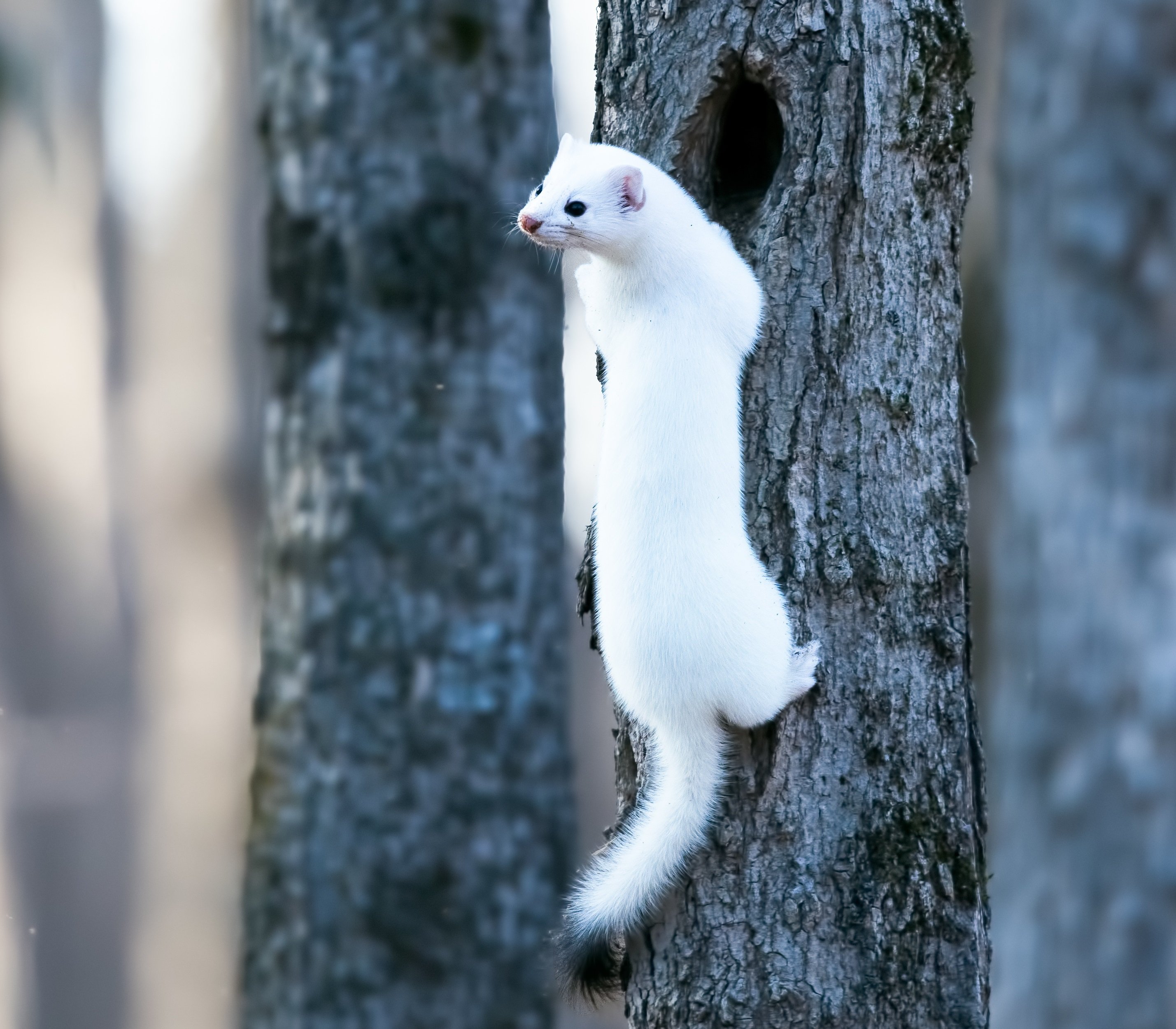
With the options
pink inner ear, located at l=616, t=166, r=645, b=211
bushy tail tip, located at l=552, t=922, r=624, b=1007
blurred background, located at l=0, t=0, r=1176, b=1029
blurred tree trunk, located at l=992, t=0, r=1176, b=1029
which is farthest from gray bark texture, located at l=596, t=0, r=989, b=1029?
blurred background, located at l=0, t=0, r=1176, b=1029

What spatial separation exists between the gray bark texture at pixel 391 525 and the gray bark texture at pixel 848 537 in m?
0.98

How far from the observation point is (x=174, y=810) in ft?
33.5

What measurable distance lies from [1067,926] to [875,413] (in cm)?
328

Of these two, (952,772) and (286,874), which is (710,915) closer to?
(952,772)

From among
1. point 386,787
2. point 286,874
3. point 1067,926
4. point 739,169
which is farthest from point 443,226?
point 1067,926

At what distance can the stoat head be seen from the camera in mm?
2262

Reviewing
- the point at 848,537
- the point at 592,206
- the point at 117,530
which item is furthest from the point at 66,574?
the point at 848,537

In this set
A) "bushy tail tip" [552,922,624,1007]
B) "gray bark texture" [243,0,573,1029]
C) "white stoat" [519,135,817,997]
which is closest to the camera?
"white stoat" [519,135,817,997]

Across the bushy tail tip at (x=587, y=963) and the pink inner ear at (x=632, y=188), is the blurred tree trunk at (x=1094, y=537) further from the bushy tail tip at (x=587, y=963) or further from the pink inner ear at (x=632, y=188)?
the bushy tail tip at (x=587, y=963)

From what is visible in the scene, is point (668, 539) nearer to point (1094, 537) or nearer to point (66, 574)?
point (1094, 537)

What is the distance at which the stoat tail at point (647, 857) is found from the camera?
2137 millimetres

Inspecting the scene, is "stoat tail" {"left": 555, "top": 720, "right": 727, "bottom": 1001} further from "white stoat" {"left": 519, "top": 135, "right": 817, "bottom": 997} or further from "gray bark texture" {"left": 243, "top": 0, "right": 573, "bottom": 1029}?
"gray bark texture" {"left": 243, "top": 0, "right": 573, "bottom": 1029}

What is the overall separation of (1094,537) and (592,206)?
2.96 meters

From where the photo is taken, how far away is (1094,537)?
4.63m
